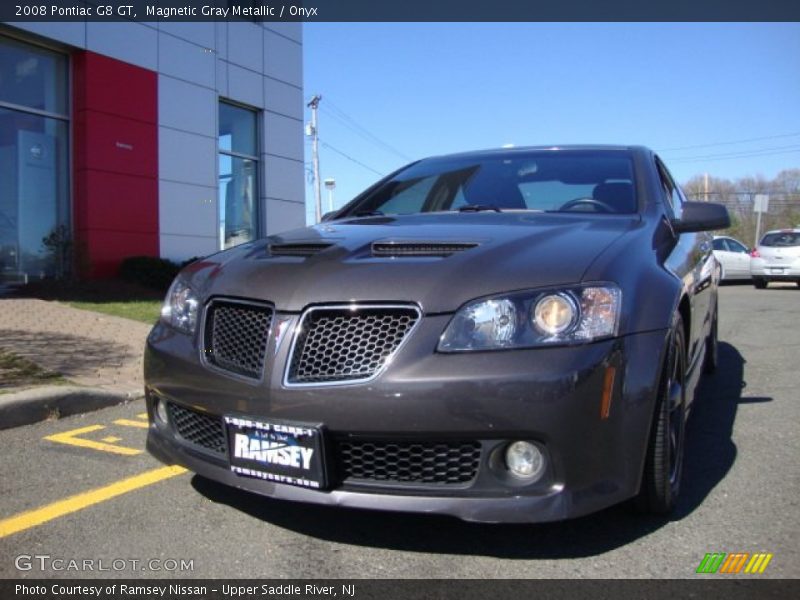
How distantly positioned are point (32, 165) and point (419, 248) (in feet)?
34.9

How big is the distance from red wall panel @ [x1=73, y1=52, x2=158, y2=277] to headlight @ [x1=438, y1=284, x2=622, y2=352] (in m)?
10.1

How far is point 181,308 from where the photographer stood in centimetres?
284

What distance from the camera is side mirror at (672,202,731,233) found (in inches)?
129

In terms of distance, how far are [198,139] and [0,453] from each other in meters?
10.7

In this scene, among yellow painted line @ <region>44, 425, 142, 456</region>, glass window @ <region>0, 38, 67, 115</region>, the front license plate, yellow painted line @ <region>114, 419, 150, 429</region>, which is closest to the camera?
the front license plate

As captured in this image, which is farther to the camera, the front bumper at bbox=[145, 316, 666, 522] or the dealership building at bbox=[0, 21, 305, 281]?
the dealership building at bbox=[0, 21, 305, 281]

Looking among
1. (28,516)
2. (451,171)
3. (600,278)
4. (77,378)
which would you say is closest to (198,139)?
(77,378)

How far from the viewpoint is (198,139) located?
13.4 meters

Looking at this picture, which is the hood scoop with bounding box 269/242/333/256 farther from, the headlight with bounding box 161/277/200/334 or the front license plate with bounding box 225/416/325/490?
the front license plate with bounding box 225/416/325/490

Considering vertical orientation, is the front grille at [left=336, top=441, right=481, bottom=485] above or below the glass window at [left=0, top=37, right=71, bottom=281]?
below

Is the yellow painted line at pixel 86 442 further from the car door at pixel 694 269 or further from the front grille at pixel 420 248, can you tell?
the car door at pixel 694 269

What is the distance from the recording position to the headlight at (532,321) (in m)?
2.17

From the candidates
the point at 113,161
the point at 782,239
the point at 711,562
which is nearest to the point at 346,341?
the point at 711,562

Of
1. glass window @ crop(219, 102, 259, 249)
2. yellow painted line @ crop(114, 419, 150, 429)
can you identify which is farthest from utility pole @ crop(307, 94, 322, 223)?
yellow painted line @ crop(114, 419, 150, 429)
